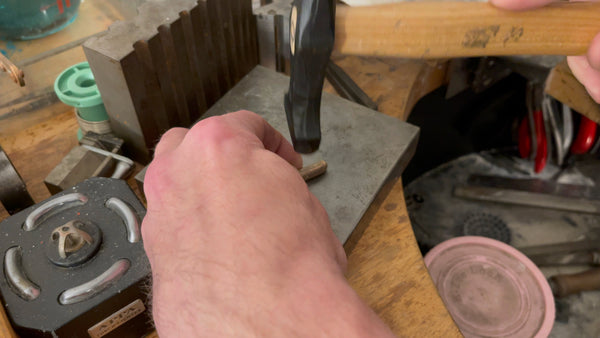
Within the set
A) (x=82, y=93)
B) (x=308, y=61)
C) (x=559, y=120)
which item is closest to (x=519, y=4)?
(x=308, y=61)

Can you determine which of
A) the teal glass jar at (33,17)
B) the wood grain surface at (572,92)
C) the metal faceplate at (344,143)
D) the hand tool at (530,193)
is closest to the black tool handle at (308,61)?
the metal faceplate at (344,143)

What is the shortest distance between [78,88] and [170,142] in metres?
0.37

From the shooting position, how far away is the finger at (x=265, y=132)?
57 cm

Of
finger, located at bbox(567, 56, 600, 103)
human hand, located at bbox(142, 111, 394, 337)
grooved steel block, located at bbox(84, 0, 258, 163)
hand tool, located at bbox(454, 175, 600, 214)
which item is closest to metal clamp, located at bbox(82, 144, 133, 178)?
grooved steel block, located at bbox(84, 0, 258, 163)

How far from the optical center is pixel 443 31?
520mm

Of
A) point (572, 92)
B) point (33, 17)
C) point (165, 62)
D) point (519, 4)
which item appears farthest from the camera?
point (33, 17)

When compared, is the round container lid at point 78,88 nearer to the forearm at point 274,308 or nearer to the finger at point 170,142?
the finger at point 170,142

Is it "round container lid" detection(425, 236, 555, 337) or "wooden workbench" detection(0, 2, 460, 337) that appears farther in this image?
"round container lid" detection(425, 236, 555, 337)

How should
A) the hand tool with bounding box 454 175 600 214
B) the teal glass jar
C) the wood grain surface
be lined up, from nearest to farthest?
1. the wood grain surface
2. the teal glass jar
3. the hand tool with bounding box 454 175 600 214

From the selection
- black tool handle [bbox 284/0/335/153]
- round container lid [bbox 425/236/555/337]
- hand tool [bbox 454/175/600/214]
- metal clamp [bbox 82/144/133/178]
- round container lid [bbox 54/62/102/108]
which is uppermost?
black tool handle [bbox 284/0/335/153]

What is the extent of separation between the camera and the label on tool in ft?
1.74

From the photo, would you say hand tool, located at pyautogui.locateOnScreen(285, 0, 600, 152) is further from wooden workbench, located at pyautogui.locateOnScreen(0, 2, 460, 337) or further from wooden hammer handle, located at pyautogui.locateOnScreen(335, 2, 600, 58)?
wooden workbench, located at pyautogui.locateOnScreen(0, 2, 460, 337)

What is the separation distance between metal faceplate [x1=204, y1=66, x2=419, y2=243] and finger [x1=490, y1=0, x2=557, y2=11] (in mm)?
305

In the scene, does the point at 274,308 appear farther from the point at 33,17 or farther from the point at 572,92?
the point at 33,17
